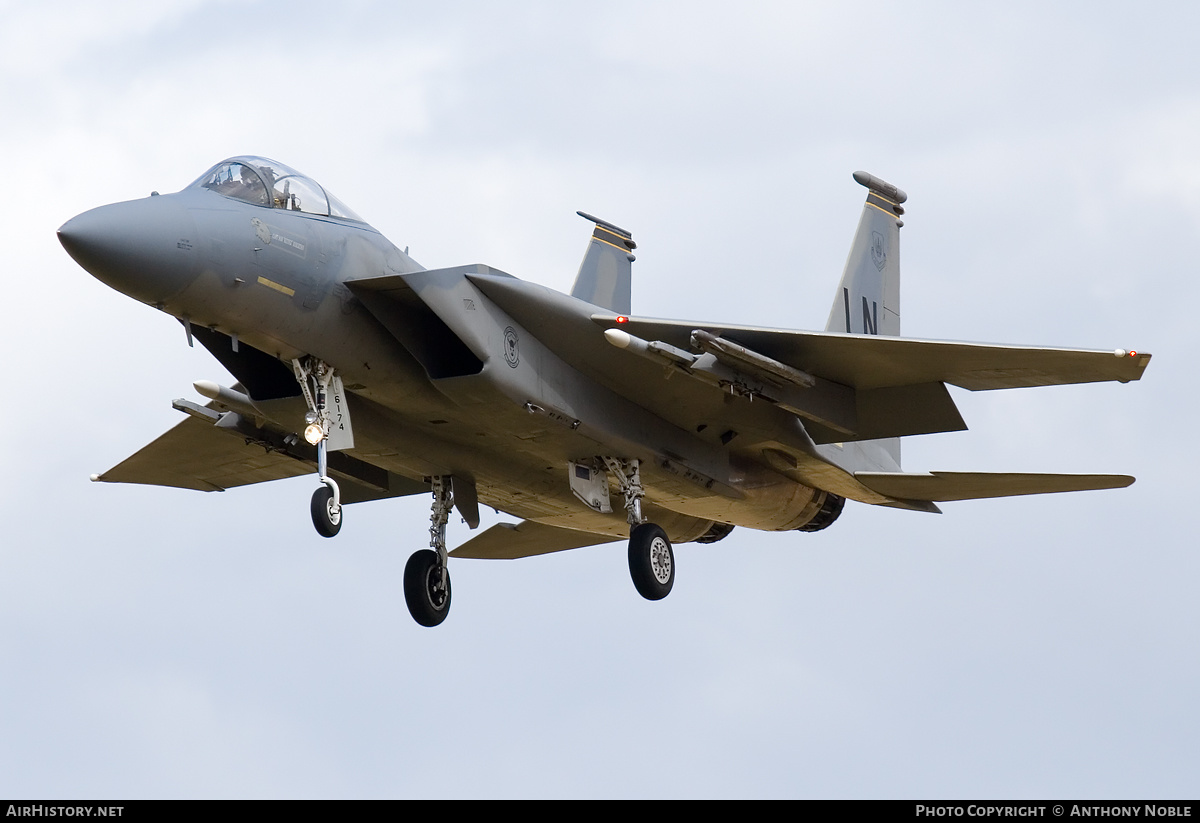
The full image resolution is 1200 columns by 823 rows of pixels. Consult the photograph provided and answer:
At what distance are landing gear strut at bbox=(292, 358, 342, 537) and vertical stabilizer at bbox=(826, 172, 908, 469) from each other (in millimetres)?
7115

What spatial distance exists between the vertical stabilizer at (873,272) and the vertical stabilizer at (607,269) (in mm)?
3063

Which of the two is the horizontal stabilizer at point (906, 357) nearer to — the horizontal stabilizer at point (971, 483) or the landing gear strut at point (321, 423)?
the horizontal stabilizer at point (971, 483)

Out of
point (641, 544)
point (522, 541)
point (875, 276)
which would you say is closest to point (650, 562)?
point (641, 544)

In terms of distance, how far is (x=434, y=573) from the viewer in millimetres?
17391

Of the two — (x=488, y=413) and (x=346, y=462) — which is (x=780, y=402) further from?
(x=346, y=462)

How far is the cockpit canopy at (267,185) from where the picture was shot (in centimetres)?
1433

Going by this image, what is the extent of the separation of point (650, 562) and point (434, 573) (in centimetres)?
229

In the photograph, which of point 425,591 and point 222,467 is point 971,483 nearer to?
point 425,591

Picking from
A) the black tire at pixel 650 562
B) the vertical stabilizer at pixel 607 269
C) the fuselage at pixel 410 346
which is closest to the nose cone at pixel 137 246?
the fuselage at pixel 410 346

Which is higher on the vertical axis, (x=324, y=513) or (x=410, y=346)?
(x=410, y=346)

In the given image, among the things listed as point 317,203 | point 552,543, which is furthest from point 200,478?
point 317,203
